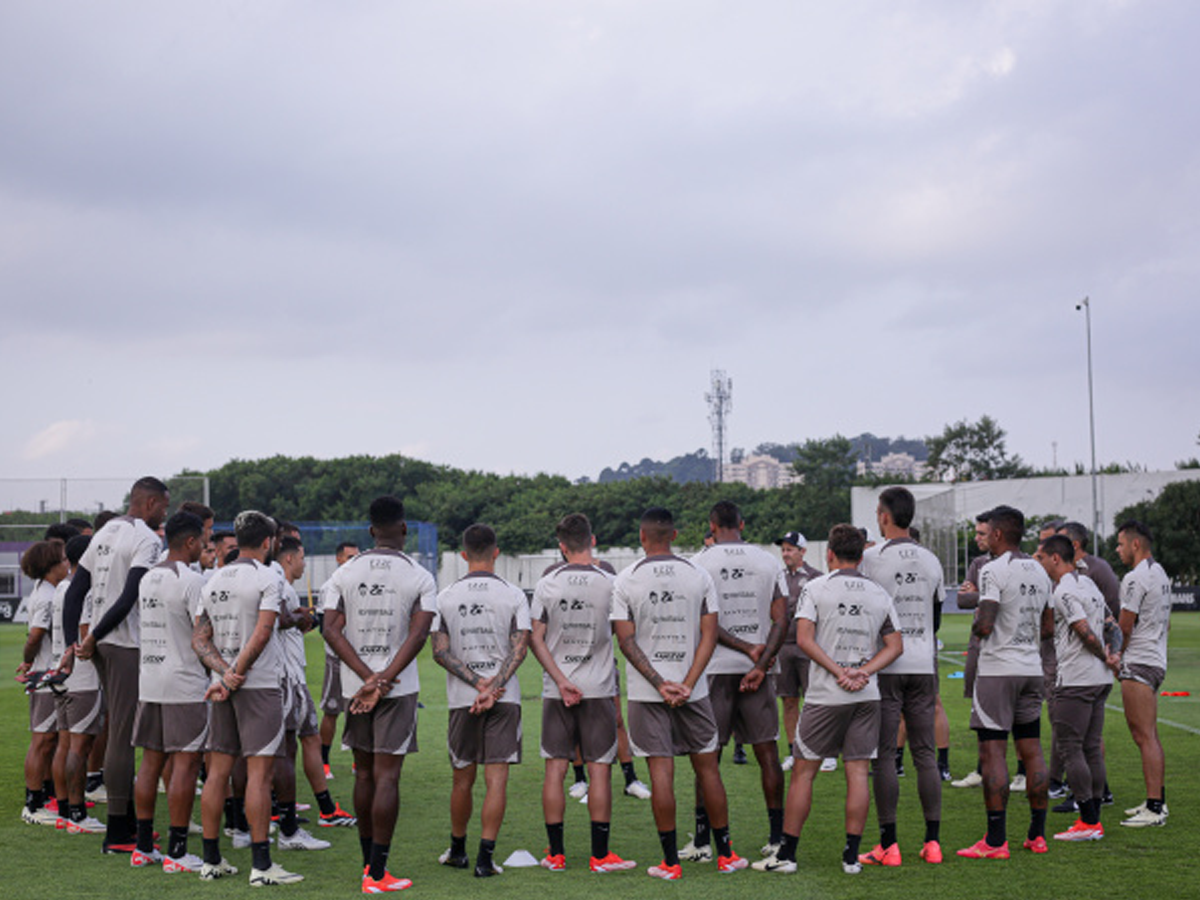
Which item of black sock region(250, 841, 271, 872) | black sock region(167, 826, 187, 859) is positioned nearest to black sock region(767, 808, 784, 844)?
black sock region(250, 841, 271, 872)

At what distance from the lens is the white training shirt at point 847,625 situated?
Answer: 7211mm

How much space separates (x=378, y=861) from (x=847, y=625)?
3012 millimetres

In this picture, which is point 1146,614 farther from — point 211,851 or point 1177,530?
point 1177,530

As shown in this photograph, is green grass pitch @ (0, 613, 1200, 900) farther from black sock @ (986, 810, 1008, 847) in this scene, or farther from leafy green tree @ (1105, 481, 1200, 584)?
leafy green tree @ (1105, 481, 1200, 584)

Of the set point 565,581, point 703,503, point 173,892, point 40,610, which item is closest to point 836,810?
point 565,581

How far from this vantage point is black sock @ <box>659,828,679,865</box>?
285 inches

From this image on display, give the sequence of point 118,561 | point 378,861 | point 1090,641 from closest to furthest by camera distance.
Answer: point 378,861, point 118,561, point 1090,641

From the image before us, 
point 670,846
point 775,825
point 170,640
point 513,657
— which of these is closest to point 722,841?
point 670,846

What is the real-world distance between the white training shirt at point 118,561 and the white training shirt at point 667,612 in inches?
123

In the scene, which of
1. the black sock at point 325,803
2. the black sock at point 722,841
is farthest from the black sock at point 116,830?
the black sock at point 722,841

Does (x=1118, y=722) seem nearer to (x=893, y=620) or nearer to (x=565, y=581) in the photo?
(x=893, y=620)

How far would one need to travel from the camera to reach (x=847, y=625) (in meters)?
7.23

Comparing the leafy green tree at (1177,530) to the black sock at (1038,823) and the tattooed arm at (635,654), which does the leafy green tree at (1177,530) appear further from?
the tattooed arm at (635,654)

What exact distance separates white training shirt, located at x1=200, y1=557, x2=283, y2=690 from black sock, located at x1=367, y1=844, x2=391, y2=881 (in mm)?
1127
